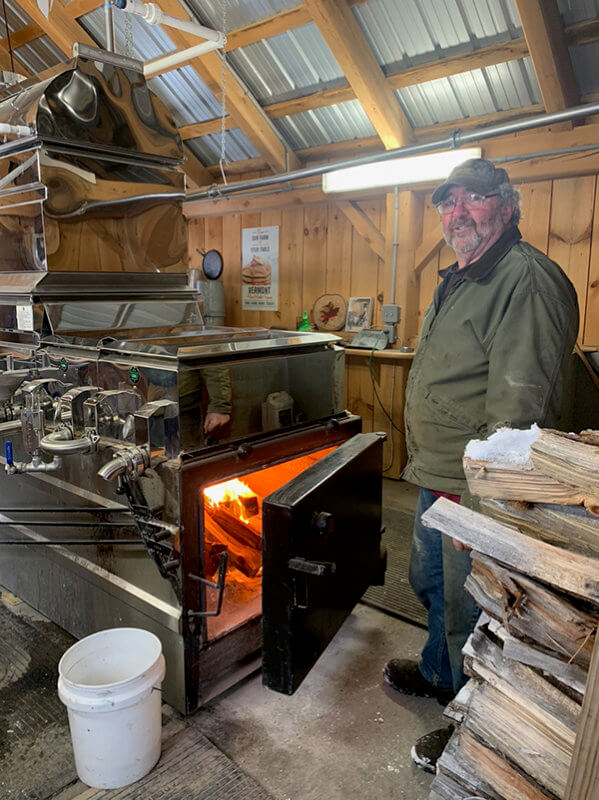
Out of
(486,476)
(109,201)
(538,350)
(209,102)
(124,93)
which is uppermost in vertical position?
(209,102)

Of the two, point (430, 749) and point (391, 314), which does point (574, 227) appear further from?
point (430, 749)

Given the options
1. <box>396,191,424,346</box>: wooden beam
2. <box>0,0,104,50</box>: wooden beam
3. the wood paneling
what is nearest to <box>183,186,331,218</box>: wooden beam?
<box>396,191,424,346</box>: wooden beam

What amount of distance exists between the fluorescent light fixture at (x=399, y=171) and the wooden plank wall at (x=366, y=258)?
2.37ft

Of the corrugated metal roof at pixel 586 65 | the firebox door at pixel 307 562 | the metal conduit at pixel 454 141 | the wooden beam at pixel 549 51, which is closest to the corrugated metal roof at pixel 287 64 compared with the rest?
the metal conduit at pixel 454 141

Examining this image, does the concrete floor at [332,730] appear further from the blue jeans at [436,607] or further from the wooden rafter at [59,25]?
the wooden rafter at [59,25]

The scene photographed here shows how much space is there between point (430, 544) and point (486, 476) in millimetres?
865

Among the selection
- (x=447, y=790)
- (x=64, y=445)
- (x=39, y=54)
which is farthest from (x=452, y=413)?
(x=39, y=54)

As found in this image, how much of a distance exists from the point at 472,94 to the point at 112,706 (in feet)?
12.0

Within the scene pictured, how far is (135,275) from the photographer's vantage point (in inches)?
102

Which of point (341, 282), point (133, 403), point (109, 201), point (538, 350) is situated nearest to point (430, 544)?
point (538, 350)

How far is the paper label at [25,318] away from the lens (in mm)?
2234

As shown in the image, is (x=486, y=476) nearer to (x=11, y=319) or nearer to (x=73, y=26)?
(x=11, y=319)

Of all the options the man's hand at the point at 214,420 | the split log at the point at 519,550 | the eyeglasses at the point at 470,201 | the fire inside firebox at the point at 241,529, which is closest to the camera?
the split log at the point at 519,550

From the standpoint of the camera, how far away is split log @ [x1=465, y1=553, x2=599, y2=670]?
107cm
